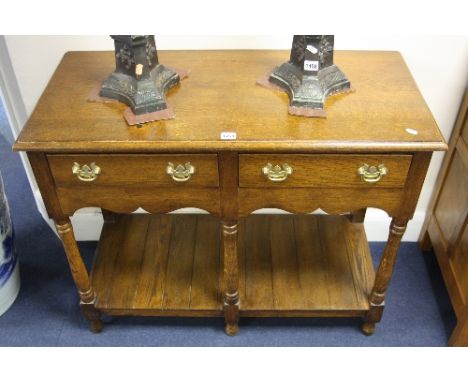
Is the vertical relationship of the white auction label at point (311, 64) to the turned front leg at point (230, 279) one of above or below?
above

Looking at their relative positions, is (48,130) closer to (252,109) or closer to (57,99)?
(57,99)

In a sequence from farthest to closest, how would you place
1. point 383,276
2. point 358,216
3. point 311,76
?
point 358,216 → point 383,276 → point 311,76

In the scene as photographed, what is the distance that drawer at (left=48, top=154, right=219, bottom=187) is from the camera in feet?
3.64

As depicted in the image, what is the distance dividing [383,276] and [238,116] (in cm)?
68

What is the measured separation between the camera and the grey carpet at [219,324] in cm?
164

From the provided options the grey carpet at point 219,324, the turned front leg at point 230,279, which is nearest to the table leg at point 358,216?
the grey carpet at point 219,324

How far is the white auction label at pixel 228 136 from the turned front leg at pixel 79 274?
1.68 feet

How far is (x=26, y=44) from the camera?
1.51 metres

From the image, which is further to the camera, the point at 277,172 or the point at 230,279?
the point at 230,279

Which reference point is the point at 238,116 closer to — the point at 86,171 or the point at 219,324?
the point at 86,171

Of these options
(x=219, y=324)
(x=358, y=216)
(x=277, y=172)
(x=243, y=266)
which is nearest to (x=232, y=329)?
(x=219, y=324)

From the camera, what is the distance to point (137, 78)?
1155 millimetres

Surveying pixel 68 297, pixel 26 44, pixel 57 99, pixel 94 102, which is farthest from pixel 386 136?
pixel 68 297

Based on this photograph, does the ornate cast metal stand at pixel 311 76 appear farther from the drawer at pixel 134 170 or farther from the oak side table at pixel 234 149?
the drawer at pixel 134 170
